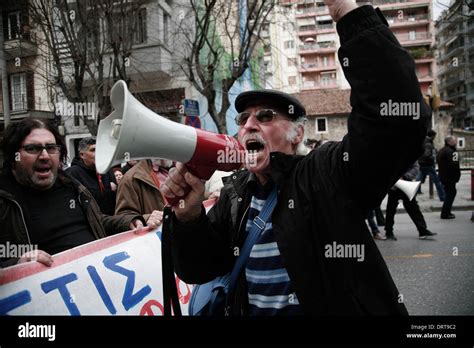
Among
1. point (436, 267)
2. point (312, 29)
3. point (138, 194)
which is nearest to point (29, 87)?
point (138, 194)

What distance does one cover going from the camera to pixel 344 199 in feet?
4.08

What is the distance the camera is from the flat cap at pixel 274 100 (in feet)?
4.96

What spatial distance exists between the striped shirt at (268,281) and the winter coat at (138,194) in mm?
1779

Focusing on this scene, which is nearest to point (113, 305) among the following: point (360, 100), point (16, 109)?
point (360, 100)

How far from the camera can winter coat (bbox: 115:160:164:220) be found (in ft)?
9.95

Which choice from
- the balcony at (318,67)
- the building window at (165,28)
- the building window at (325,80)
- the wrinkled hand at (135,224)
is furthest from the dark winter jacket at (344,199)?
the building window at (325,80)

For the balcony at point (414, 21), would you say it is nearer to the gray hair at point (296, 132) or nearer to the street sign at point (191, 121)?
the street sign at point (191, 121)

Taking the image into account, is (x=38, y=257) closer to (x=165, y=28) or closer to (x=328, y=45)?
(x=165, y=28)

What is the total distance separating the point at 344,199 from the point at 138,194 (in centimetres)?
214

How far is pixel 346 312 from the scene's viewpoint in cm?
126

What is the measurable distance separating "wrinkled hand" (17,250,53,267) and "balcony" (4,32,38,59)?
2.45m

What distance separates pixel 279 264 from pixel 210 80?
7.66 meters

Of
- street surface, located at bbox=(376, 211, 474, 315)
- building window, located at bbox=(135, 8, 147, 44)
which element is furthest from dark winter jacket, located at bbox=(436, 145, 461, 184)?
building window, located at bbox=(135, 8, 147, 44)

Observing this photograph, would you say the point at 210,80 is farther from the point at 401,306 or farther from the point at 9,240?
the point at 401,306
